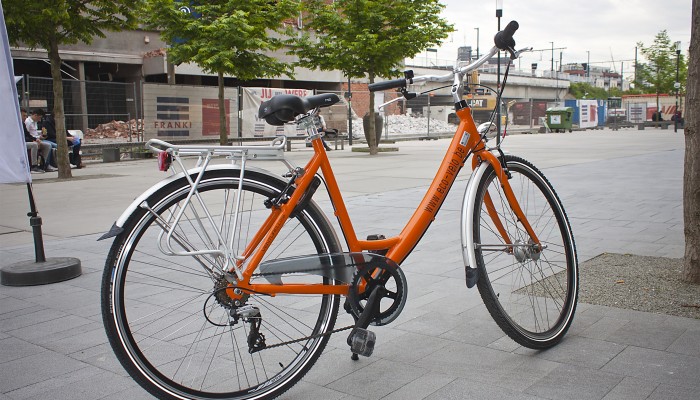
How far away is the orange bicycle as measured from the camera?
103 inches

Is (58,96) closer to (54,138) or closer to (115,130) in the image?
(54,138)

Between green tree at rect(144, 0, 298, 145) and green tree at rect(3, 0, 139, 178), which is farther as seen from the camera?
green tree at rect(144, 0, 298, 145)

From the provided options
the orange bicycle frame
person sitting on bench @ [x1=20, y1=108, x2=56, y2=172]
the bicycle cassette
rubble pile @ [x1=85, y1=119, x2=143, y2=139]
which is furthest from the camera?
rubble pile @ [x1=85, y1=119, x2=143, y2=139]

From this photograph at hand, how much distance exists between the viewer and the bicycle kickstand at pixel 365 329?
2.96 m

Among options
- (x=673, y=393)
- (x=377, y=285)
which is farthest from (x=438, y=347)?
(x=673, y=393)

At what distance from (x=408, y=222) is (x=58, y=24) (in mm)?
12514

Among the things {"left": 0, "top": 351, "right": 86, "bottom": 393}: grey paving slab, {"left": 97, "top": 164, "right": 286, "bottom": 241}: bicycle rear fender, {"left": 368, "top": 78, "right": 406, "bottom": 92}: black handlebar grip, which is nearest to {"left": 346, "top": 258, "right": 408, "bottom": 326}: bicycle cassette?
{"left": 97, "top": 164, "right": 286, "bottom": 241}: bicycle rear fender

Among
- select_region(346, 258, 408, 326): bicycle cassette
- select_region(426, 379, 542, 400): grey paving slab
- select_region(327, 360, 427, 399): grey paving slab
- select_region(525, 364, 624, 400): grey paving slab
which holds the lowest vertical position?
select_region(327, 360, 427, 399): grey paving slab

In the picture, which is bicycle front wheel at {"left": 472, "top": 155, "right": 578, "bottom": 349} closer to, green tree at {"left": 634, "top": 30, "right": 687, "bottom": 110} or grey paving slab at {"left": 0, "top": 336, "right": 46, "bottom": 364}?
grey paving slab at {"left": 0, "top": 336, "right": 46, "bottom": 364}

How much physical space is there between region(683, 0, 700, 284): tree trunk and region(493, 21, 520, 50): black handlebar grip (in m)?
1.80

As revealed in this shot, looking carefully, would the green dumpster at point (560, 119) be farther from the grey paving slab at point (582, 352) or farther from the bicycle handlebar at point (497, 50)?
the bicycle handlebar at point (497, 50)

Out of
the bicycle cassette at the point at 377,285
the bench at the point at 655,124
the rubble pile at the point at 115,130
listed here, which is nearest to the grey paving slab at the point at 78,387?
the bicycle cassette at the point at 377,285

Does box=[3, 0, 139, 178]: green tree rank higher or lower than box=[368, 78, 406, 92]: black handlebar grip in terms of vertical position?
higher

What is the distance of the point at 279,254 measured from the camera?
311 centimetres
